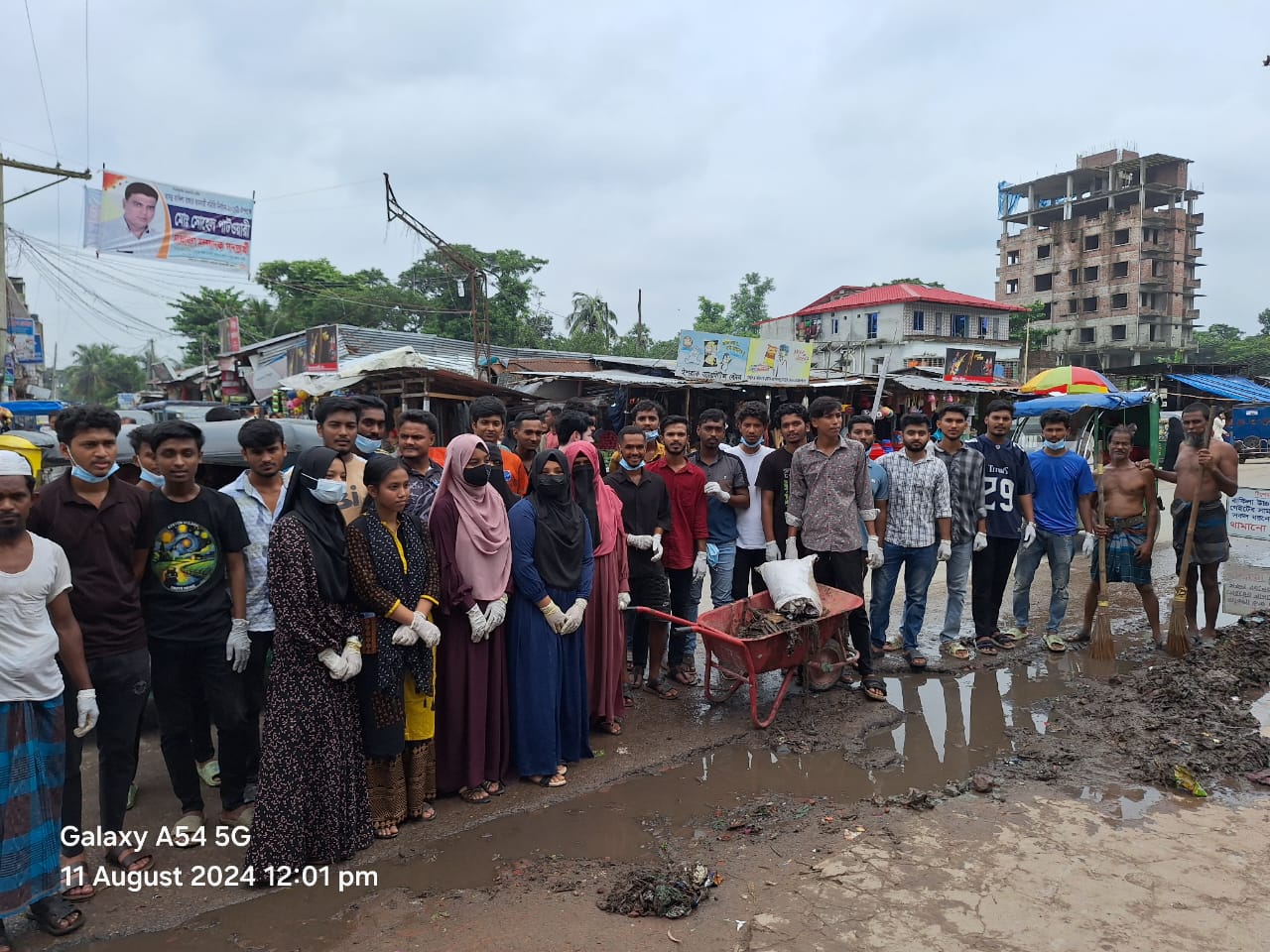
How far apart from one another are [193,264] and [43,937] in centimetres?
2227

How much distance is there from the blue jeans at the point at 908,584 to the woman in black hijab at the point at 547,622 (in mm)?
2680

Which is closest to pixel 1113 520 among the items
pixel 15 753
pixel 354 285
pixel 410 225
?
pixel 15 753

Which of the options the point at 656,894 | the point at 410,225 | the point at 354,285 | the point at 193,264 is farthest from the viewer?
the point at 354,285

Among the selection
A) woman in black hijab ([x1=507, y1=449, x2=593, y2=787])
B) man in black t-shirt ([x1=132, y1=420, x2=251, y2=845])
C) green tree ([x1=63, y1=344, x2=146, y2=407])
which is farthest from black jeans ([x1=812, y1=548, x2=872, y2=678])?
green tree ([x1=63, y1=344, x2=146, y2=407])

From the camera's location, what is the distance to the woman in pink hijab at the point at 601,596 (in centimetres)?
437

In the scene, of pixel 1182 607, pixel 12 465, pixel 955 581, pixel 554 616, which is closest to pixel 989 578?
pixel 955 581

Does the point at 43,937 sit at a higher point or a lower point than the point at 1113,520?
lower

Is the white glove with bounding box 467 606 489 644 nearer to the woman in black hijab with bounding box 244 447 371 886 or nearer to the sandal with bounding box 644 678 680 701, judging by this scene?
the woman in black hijab with bounding box 244 447 371 886

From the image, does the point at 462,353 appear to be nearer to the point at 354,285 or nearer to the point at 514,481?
the point at 354,285

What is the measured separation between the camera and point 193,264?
69.4 feet

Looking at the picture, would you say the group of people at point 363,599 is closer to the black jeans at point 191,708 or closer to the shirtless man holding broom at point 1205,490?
the black jeans at point 191,708

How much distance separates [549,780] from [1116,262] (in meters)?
61.2

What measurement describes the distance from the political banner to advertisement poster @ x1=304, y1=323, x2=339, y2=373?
2.51 meters

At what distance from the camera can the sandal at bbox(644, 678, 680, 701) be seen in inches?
207
